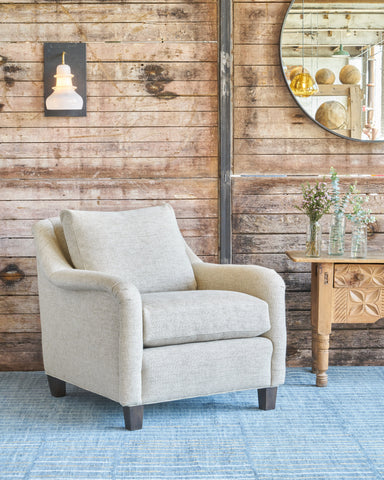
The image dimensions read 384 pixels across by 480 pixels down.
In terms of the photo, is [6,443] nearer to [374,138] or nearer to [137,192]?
[137,192]

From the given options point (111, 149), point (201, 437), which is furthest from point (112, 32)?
point (201, 437)

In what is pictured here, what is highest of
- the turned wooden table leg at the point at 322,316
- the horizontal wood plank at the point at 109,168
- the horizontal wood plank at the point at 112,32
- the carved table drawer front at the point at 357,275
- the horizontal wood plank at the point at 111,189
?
the horizontal wood plank at the point at 112,32

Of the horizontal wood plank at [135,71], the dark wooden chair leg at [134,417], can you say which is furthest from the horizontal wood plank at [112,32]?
the dark wooden chair leg at [134,417]

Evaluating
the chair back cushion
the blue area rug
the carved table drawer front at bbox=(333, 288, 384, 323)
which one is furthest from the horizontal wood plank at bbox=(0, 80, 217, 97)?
the blue area rug

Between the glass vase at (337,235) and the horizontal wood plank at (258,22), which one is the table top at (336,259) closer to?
the glass vase at (337,235)

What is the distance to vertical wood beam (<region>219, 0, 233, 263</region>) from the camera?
10.7 ft

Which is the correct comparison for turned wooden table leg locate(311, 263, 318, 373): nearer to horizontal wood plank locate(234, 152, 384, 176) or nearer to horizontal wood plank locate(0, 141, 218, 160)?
horizontal wood plank locate(234, 152, 384, 176)

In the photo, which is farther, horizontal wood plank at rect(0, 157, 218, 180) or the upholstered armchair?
horizontal wood plank at rect(0, 157, 218, 180)

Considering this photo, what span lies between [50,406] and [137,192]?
120 cm

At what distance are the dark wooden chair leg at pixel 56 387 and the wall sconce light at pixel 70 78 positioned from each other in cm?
135

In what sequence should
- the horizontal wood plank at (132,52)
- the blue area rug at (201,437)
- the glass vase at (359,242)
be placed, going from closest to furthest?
the blue area rug at (201,437) → the glass vase at (359,242) → the horizontal wood plank at (132,52)

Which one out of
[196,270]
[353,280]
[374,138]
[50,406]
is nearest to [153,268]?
[196,270]

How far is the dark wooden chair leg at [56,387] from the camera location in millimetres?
2818

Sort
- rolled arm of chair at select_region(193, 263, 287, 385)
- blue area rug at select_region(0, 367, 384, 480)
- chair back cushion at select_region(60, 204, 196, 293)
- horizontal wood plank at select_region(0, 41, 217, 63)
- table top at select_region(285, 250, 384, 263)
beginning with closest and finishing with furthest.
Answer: blue area rug at select_region(0, 367, 384, 480), rolled arm of chair at select_region(193, 263, 287, 385), chair back cushion at select_region(60, 204, 196, 293), table top at select_region(285, 250, 384, 263), horizontal wood plank at select_region(0, 41, 217, 63)
